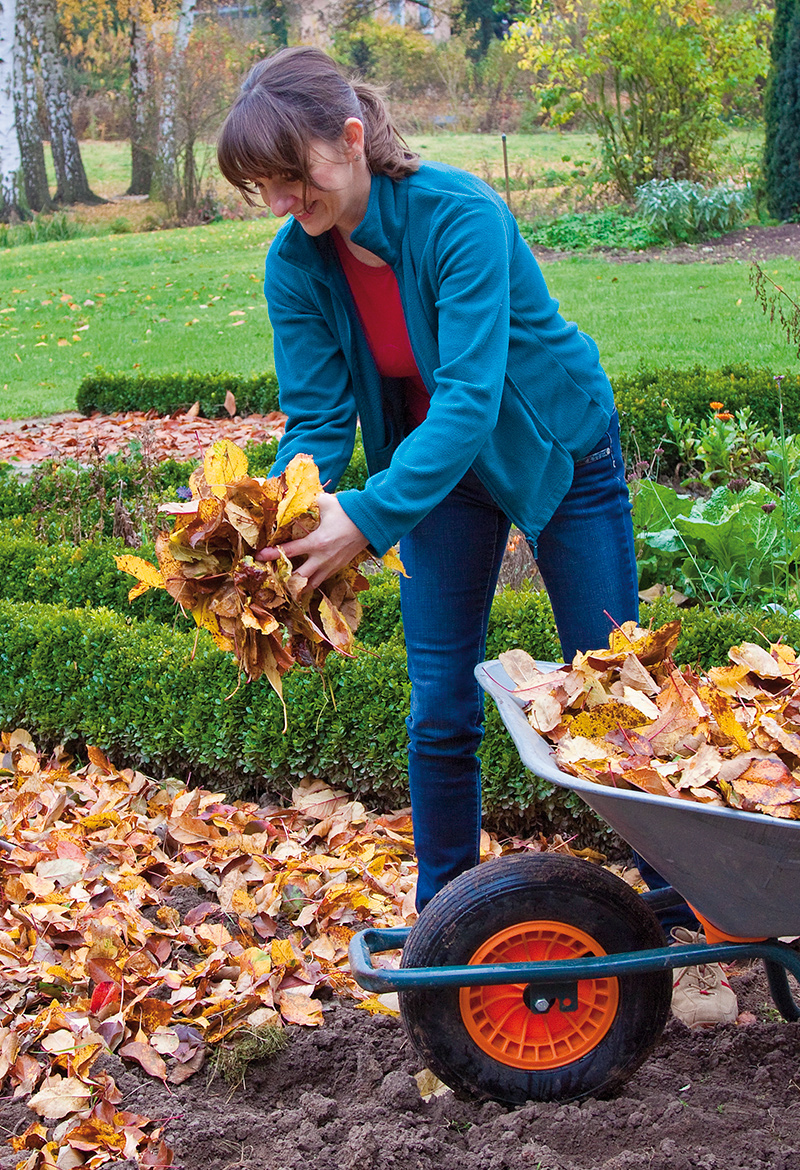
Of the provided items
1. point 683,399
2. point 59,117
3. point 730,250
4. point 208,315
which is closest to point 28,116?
point 59,117

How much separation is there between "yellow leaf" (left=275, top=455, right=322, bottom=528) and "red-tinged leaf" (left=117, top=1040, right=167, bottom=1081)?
3.70ft

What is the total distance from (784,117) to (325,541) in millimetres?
13577

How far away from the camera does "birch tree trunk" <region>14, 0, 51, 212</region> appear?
19.2 m

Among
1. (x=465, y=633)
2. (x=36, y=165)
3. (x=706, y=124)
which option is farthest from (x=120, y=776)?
(x=36, y=165)

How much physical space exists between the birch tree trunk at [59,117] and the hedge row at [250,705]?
2029cm

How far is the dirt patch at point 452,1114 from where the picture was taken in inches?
70.6

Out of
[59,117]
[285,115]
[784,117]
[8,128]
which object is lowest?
[285,115]

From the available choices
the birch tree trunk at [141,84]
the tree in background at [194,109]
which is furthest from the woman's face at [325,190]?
the birch tree trunk at [141,84]

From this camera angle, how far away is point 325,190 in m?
1.80

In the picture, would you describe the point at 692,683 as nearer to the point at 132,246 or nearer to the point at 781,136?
the point at 781,136

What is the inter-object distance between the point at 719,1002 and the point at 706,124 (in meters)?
14.4

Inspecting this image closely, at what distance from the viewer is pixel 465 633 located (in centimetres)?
217

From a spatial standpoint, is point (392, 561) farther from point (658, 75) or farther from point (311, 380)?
point (658, 75)

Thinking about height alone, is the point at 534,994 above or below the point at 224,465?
below
